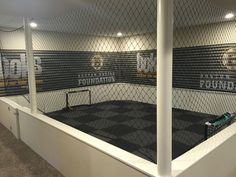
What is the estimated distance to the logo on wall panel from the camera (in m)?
5.95

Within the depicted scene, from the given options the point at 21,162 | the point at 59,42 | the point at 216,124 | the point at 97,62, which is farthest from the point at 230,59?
the point at 21,162

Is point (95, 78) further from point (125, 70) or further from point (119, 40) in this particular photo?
point (119, 40)

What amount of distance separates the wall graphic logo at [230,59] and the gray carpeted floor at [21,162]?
4.10 m

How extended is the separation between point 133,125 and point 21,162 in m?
2.35

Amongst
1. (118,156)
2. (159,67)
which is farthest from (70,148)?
(159,67)

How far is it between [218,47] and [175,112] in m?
1.91

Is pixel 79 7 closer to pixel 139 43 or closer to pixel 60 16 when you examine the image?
pixel 60 16

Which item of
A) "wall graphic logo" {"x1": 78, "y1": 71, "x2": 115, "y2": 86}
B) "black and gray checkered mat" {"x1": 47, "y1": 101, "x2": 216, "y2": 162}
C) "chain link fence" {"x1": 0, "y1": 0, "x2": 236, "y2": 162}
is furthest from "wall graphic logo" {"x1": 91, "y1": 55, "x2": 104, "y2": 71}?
"black and gray checkered mat" {"x1": 47, "y1": 101, "x2": 216, "y2": 162}

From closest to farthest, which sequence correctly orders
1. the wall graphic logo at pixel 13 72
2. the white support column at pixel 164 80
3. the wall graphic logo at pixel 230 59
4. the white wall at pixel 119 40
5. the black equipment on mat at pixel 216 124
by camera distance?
the white support column at pixel 164 80
the black equipment on mat at pixel 216 124
the wall graphic logo at pixel 230 59
the white wall at pixel 119 40
the wall graphic logo at pixel 13 72

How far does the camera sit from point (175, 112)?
5.20 m

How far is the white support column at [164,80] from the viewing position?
3.75 feet

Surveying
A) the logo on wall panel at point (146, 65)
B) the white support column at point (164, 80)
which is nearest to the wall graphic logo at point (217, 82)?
the logo on wall panel at point (146, 65)

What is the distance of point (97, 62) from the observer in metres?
6.31

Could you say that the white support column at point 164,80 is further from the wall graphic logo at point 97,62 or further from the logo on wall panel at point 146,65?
the wall graphic logo at point 97,62
